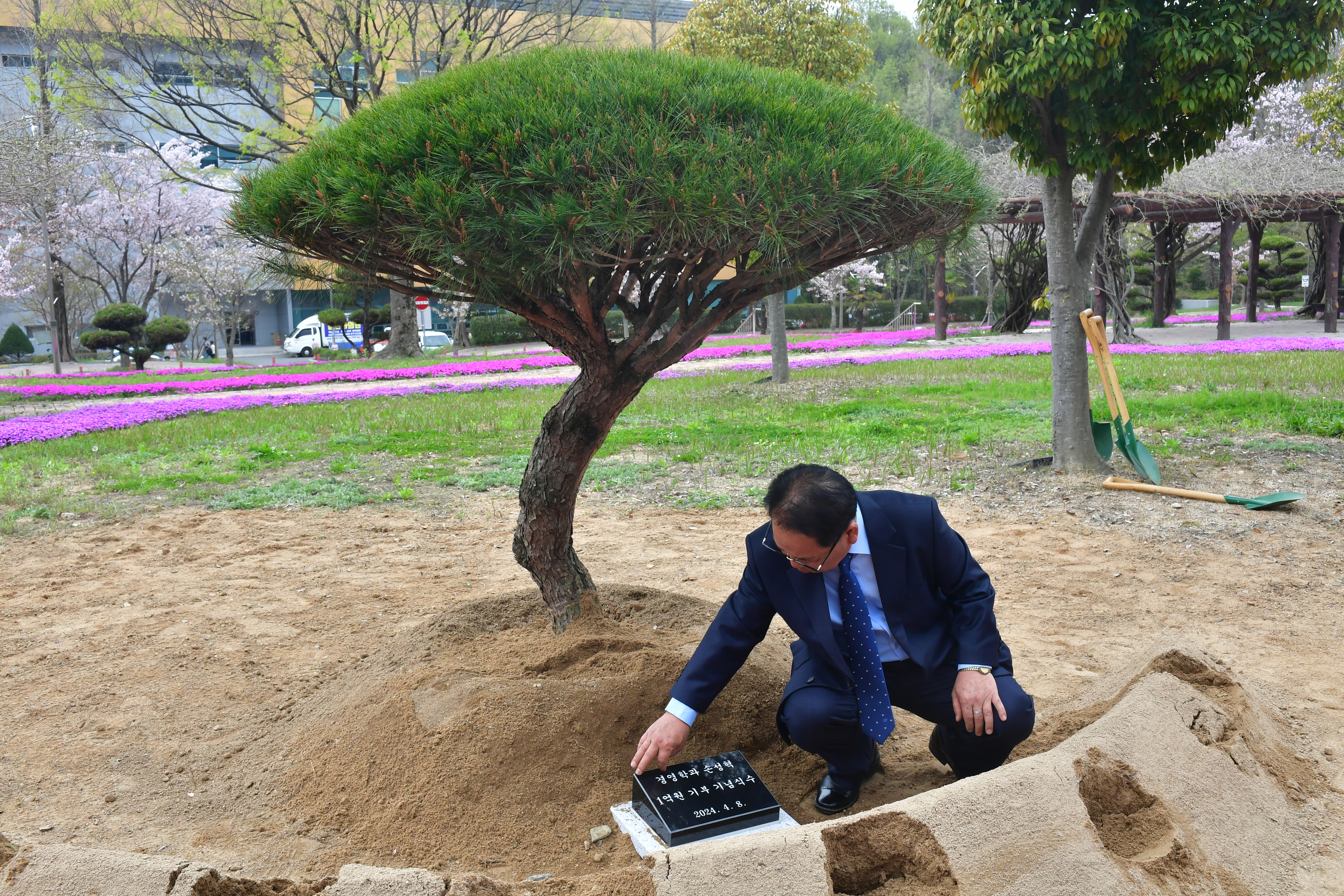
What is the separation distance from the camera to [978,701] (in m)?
2.46

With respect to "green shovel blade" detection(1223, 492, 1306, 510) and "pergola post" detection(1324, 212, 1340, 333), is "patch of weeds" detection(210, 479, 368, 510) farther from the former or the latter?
"pergola post" detection(1324, 212, 1340, 333)

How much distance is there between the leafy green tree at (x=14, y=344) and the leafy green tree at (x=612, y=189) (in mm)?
33159

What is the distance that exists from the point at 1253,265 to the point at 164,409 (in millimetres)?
23509

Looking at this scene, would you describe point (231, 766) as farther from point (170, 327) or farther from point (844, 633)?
point (170, 327)

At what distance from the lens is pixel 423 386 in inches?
600

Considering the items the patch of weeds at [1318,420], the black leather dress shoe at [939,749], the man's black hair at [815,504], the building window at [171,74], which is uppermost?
the building window at [171,74]

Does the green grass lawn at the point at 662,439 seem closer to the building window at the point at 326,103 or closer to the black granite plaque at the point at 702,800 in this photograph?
the black granite plaque at the point at 702,800

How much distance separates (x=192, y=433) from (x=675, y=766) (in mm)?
9146

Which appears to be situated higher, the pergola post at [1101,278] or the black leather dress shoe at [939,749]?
the pergola post at [1101,278]

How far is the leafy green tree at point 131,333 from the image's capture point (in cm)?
2220

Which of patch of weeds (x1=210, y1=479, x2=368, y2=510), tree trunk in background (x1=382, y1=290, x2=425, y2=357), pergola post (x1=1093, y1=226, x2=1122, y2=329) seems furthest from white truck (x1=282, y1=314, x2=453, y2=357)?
patch of weeds (x1=210, y1=479, x2=368, y2=510)

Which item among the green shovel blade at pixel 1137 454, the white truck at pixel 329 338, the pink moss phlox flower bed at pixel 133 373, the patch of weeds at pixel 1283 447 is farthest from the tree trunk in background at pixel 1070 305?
the white truck at pixel 329 338

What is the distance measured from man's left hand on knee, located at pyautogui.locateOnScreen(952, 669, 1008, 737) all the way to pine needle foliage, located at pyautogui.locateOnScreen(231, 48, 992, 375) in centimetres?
126

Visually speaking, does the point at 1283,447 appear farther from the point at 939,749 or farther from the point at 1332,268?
the point at 1332,268
